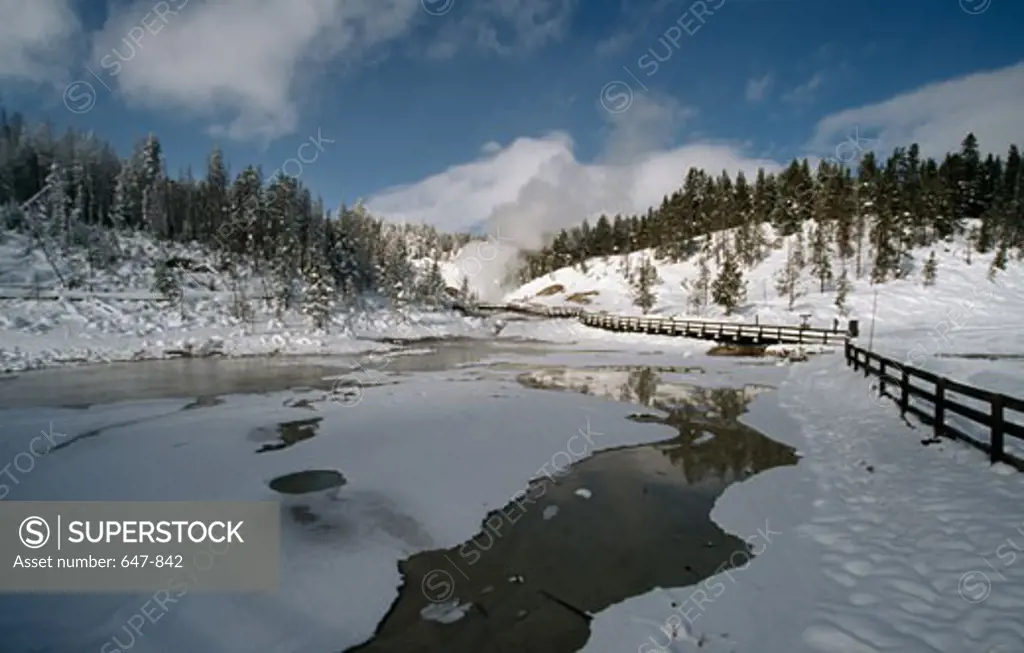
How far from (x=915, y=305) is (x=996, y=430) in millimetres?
71569

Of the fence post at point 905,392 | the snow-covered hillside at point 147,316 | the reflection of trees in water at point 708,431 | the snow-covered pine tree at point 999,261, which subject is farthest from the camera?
the snow-covered pine tree at point 999,261

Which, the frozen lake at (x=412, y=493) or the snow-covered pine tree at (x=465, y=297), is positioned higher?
the snow-covered pine tree at (x=465, y=297)

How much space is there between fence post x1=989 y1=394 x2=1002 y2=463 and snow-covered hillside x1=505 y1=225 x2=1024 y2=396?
44.7 ft

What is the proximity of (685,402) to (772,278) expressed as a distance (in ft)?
255

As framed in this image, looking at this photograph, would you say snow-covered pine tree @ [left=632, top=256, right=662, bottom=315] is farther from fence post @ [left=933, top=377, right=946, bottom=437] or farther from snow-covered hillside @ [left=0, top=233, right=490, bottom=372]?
fence post @ [left=933, top=377, right=946, bottom=437]

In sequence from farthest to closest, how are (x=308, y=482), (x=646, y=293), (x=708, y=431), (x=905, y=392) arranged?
1. (x=646, y=293)
2. (x=708, y=431)
3. (x=905, y=392)
4. (x=308, y=482)

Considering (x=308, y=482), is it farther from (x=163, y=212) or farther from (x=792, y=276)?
(x=163, y=212)

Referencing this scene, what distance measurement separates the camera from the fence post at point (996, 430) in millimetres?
8285

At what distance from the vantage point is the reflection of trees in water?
37.1 feet

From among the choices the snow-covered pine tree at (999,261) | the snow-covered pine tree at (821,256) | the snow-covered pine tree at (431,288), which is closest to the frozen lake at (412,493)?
the snow-covered pine tree at (821,256)

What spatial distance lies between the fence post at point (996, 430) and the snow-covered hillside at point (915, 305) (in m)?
13.6

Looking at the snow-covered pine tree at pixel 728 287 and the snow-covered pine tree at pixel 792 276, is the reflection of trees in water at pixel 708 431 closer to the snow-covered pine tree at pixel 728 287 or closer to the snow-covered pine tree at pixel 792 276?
the snow-covered pine tree at pixel 728 287

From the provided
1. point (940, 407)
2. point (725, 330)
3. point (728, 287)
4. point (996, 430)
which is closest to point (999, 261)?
point (728, 287)

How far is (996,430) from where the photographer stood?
8500mm
